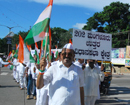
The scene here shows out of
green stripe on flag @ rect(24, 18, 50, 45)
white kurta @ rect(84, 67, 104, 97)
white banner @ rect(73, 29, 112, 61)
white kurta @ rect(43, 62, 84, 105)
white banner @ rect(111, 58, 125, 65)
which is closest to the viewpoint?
white kurta @ rect(43, 62, 84, 105)

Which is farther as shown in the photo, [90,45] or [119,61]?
[119,61]

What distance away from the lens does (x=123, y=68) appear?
88.2 ft

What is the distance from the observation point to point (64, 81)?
2.67 meters

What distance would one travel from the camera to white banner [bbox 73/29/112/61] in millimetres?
6714

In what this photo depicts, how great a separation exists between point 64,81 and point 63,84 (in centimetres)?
5

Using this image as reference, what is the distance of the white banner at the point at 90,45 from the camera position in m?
6.71

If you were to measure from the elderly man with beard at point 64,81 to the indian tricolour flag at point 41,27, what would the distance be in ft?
3.00

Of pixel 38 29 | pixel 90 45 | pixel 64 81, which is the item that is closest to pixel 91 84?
pixel 90 45

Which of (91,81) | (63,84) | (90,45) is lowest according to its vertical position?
(91,81)

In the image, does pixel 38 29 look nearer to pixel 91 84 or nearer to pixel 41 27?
pixel 41 27

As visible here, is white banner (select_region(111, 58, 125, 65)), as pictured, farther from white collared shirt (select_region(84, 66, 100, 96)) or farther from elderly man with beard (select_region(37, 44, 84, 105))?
elderly man with beard (select_region(37, 44, 84, 105))

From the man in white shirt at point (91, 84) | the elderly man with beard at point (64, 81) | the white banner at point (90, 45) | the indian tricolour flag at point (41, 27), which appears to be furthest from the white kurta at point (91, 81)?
the elderly man with beard at point (64, 81)

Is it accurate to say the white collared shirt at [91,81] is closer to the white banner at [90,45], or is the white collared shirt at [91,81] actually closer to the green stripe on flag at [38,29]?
the white banner at [90,45]

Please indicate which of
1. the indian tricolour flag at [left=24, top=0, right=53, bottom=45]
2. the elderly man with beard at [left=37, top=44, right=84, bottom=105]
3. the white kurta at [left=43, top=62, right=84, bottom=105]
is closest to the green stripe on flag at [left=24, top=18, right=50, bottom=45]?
the indian tricolour flag at [left=24, top=0, right=53, bottom=45]
